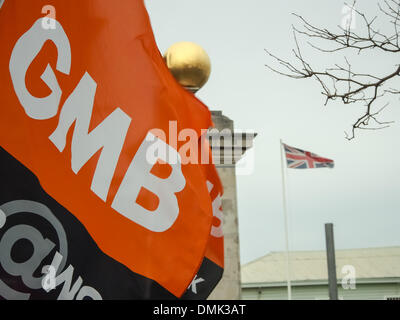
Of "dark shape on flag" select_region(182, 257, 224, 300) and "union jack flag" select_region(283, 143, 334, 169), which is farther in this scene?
"union jack flag" select_region(283, 143, 334, 169)

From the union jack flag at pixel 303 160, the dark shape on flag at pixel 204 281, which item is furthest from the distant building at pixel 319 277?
the dark shape on flag at pixel 204 281

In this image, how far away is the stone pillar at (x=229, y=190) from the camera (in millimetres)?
9469

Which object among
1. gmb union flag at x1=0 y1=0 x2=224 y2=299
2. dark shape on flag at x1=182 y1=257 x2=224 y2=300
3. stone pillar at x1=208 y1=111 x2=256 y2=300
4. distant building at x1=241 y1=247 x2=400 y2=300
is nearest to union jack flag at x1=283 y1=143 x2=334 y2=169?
stone pillar at x1=208 y1=111 x2=256 y2=300

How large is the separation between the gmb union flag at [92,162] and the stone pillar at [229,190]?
4.74 m

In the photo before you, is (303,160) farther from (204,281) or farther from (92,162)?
(92,162)

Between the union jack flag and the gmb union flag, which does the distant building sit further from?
the gmb union flag

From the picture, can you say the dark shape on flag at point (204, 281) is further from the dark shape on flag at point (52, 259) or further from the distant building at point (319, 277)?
the distant building at point (319, 277)

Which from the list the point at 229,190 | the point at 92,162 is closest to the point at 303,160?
the point at 229,190

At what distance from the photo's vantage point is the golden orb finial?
25.1ft

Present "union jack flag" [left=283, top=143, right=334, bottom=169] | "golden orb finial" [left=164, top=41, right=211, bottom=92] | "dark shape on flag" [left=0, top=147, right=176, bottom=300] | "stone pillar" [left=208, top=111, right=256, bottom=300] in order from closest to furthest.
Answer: "dark shape on flag" [left=0, top=147, right=176, bottom=300]
"golden orb finial" [left=164, top=41, right=211, bottom=92]
"stone pillar" [left=208, top=111, right=256, bottom=300]
"union jack flag" [left=283, top=143, right=334, bottom=169]

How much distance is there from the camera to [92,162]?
427 cm

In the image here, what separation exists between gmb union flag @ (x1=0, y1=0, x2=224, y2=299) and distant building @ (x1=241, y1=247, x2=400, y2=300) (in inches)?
853

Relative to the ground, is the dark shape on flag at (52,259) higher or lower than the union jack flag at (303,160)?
lower

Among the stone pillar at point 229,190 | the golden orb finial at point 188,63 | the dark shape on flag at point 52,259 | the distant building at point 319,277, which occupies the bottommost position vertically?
the dark shape on flag at point 52,259
